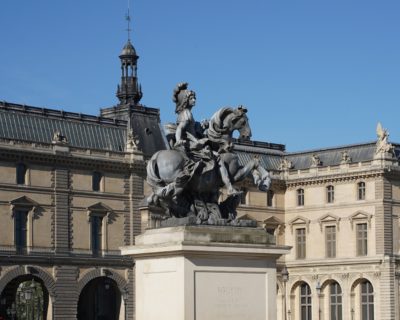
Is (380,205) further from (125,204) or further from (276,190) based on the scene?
(125,204)

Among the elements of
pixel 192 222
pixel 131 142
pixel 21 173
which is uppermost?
pixel 131 142

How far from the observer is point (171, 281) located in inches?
801

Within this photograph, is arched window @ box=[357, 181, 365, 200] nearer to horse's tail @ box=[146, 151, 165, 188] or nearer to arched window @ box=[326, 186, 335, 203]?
arched window @ box=[326, 186, 335, 203]

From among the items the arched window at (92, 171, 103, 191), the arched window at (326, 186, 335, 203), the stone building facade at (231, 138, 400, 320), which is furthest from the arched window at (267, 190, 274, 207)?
the arched window at (92, 171, 103, 191)

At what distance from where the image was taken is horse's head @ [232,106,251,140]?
2185 cm

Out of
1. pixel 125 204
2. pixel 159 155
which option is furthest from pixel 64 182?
pixel 159 155

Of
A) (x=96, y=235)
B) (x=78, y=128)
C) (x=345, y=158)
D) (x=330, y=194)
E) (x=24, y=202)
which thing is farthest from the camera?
(x=330, y=194)

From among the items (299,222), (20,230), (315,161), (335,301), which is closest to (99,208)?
(20,230)

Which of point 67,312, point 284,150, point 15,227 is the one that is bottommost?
point 67,312

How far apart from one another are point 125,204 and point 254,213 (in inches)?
550

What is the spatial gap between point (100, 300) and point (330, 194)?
20.5 meters

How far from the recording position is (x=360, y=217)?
92.3 meters

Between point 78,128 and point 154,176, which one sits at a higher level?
point 78,128

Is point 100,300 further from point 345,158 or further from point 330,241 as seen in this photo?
point 345,158
